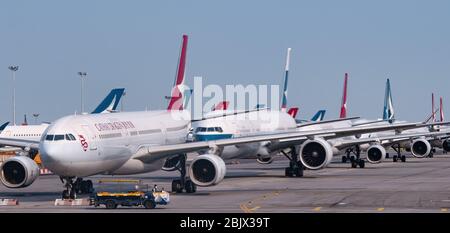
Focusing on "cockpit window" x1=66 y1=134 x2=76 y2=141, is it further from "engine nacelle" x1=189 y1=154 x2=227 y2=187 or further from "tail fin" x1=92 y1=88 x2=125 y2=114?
"tail fin" x1=92 y1=88 x2=125 y2=114

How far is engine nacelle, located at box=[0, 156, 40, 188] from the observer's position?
44.1 metres

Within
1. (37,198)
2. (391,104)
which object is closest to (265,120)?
(37,198)

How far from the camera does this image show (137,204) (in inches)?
1503

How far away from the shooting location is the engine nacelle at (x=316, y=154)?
55.6 m

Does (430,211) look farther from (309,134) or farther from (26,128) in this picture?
(26,128)

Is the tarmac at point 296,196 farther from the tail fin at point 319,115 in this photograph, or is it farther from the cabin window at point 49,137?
the tail fin at point 319,115

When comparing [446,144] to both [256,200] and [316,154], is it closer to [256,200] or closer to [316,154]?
[316,154]

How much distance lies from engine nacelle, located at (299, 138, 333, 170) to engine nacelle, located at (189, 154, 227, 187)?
37.0 feet

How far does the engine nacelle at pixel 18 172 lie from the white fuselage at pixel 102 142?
303cm

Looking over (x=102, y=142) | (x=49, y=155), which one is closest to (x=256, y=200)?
(x=102, y=142)

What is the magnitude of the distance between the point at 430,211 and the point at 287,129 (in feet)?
123

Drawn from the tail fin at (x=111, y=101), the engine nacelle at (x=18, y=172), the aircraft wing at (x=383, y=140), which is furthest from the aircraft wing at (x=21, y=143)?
the tail fin at (x=111, y=101)

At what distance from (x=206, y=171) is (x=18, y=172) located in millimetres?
9102

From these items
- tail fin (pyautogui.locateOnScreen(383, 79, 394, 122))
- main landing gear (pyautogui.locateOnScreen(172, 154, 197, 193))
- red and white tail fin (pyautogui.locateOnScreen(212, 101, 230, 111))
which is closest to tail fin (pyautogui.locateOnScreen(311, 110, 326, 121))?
tail fin (pyautogui.locateOnScreen(383, 79, 394, 122))
